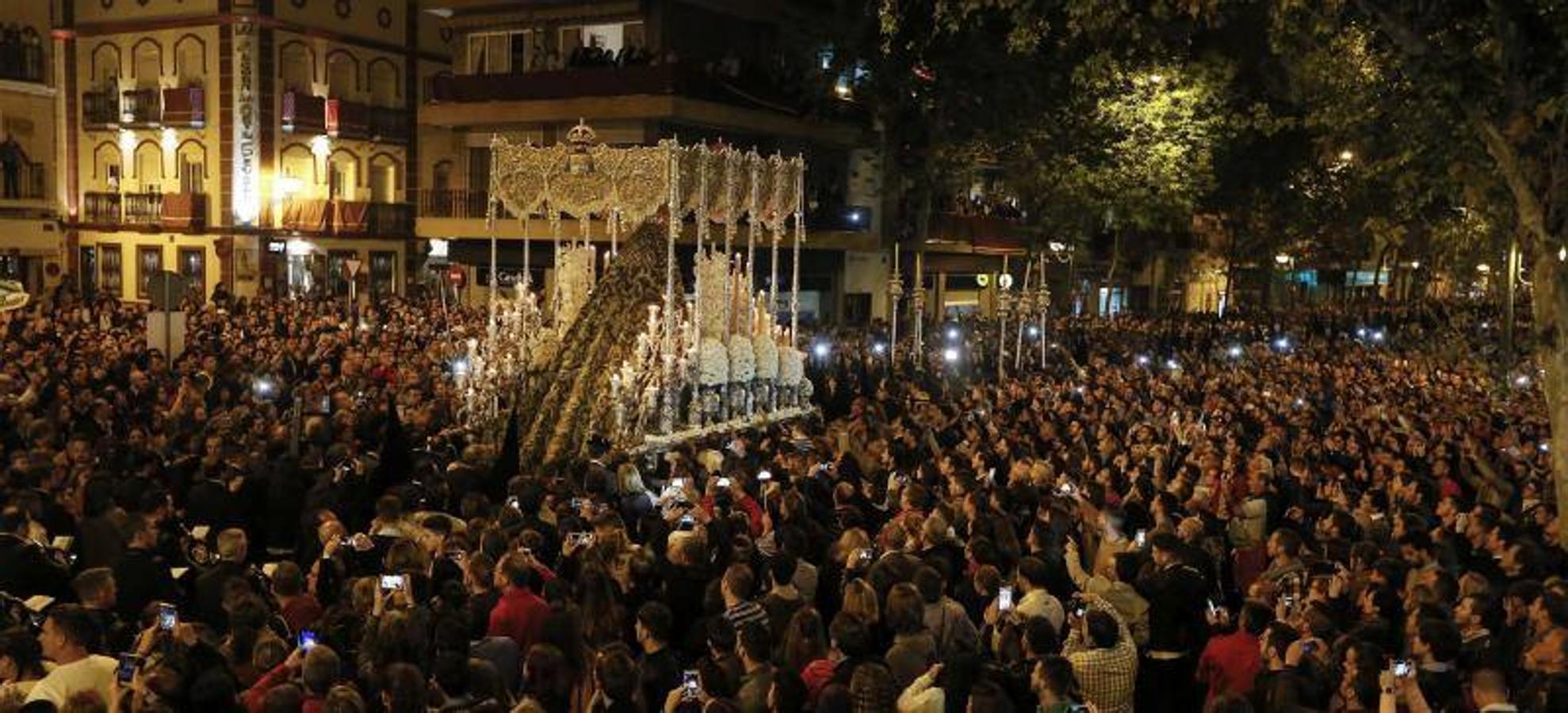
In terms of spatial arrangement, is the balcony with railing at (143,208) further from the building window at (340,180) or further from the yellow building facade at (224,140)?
the building window at (340,180)

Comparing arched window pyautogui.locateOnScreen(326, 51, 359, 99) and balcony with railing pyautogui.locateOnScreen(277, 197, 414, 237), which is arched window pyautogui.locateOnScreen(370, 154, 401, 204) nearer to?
balcony with railing pyautogui.locateOnScreen(277, 197, 414, 237)

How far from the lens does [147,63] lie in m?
38.0

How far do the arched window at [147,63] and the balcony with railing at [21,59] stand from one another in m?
2.28

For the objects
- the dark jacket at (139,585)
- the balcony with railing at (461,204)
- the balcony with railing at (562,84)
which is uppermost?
the balcony with railing at (562,84)

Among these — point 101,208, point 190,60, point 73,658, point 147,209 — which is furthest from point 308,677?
point 101,208

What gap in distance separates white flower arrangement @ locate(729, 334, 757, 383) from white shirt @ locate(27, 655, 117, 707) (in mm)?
12631

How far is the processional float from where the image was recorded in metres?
17.7

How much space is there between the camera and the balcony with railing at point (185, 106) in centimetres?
3697

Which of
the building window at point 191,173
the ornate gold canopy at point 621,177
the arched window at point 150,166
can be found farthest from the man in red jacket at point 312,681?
the arched window at point 150,166

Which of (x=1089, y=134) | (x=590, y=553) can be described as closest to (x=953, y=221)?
(x=1089, y=134)

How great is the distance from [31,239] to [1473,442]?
35378mm

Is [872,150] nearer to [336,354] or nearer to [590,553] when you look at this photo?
[336,354]

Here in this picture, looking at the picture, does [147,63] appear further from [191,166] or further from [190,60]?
[191,166]

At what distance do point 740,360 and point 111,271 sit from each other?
27.3 m
